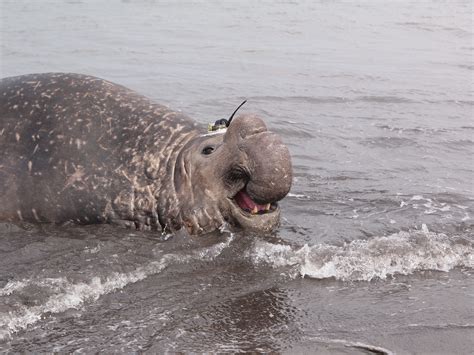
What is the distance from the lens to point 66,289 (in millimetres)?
5012

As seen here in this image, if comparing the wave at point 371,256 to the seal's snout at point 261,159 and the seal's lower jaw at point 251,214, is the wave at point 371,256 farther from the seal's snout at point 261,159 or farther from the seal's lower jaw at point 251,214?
the seal's snout at point 261,159

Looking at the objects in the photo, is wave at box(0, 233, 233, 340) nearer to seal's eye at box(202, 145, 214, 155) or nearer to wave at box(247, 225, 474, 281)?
wave at box(247, 225, 474, 281)

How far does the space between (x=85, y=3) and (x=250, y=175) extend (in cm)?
1668

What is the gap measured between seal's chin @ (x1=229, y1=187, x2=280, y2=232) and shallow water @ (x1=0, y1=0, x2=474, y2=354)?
113 mm

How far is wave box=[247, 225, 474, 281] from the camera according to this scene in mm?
5492

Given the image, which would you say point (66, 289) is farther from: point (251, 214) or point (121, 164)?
point (251, 214)

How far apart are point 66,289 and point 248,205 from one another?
5.18 ft

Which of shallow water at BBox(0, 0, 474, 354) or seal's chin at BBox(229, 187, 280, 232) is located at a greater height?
seal's chin at BBox(229, 187, 280, 232)

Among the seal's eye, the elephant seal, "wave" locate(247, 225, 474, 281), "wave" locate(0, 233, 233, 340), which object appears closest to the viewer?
"wave" locate(0, 233, 233, 340)

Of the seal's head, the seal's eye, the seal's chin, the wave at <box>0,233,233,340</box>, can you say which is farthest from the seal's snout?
the wave at <box>0,233,233,340</box>

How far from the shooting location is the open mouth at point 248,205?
5.94 m

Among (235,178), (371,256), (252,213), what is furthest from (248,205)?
(371,256)

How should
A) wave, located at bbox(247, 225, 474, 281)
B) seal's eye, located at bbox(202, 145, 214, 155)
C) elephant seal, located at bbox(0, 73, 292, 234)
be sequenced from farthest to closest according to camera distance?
seal's eye, located at bbox(202, 145, 214, 155), elephant seal, located at bbox(0, 73, 292, 234), wave, located at bbox(247, 225, 474, 281)

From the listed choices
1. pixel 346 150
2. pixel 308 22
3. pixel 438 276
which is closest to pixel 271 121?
pixel 346 150
